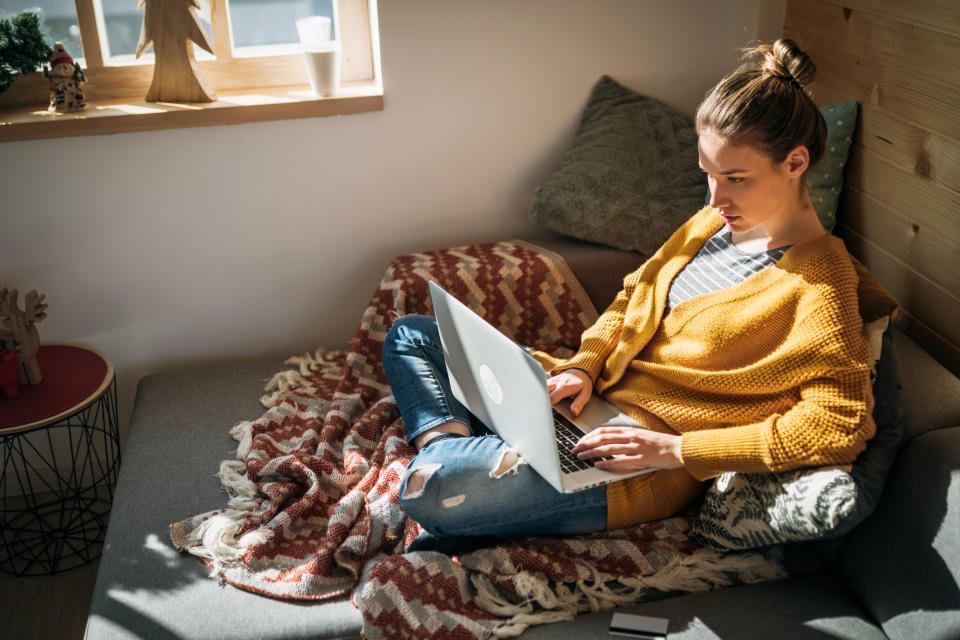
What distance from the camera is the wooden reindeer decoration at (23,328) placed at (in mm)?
1871

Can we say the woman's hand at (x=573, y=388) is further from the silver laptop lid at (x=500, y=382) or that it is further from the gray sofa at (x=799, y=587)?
the gray sofa at (x=799, y=587)

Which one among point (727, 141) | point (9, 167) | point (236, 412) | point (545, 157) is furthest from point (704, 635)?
point (9, 167)

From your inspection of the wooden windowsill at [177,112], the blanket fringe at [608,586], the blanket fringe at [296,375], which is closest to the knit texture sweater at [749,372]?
the blanket fringe at [608,586]

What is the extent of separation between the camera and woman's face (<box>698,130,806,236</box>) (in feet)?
4.51

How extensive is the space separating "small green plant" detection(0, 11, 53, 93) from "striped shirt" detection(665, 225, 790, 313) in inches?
61.7

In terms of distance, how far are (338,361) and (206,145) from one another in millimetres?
626

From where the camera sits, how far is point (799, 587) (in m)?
1.42

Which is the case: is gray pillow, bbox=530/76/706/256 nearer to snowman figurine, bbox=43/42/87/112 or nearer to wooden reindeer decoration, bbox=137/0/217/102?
wooden reindeer decoration, bbox=137/0/217/102

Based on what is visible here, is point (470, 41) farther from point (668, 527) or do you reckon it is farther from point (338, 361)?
point (668, 527)

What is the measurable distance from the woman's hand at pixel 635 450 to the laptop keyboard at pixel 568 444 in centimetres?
1

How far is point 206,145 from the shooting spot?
6.76 feet

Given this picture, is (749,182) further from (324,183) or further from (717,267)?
(324,183)

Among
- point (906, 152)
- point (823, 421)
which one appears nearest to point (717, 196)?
point (823, 421)

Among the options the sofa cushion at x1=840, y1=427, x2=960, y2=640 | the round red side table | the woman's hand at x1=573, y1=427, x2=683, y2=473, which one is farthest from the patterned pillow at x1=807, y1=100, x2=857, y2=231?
the round red side table
